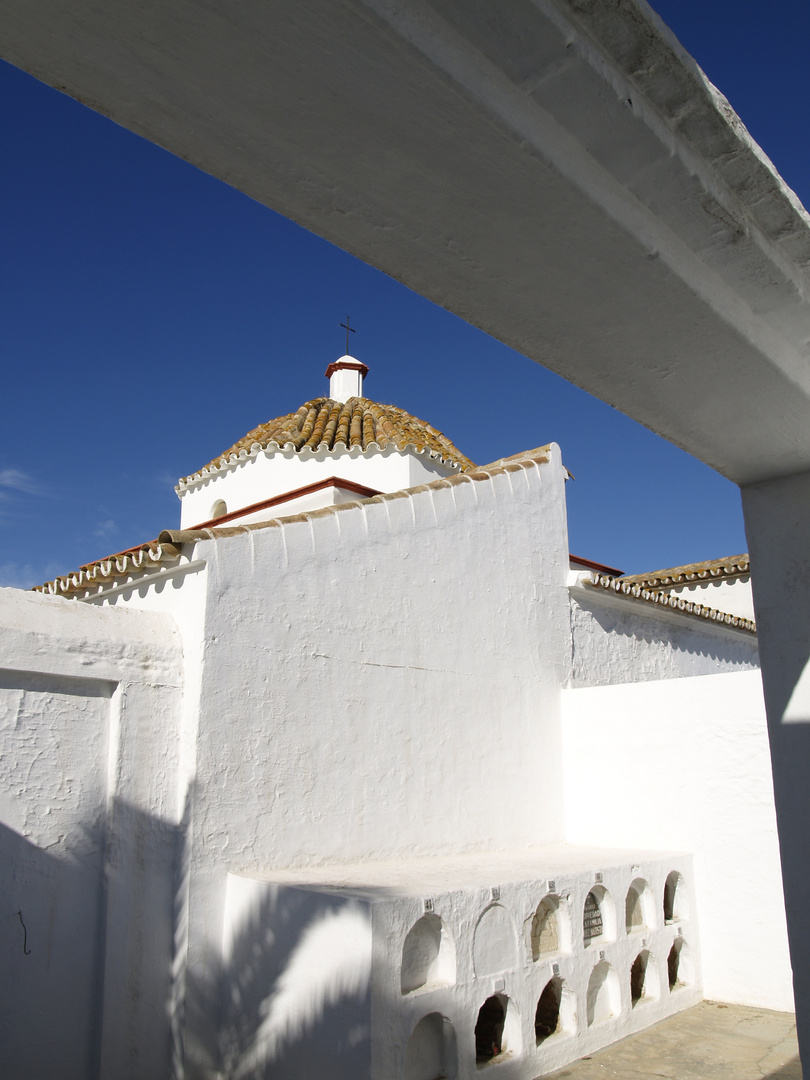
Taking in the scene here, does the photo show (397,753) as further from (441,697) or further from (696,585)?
(696,585)

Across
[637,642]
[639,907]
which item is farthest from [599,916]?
[637,642]

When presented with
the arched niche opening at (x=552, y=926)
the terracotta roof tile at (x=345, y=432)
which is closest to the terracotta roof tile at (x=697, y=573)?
the terracotta roof tile at (x=345, y=432)

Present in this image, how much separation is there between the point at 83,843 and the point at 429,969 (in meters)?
1.99

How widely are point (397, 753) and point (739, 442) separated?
397 cm

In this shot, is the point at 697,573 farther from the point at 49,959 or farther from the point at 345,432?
the point at 49,959

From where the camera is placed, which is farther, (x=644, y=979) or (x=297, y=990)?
(x=644, y=979)

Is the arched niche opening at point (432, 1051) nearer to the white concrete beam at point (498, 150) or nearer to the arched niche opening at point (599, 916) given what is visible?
the arched niche opening at point (599, 916)

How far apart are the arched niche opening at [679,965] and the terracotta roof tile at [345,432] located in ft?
18.0

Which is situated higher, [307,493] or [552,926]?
[307,493]

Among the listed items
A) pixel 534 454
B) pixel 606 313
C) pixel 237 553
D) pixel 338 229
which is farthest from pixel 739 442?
pixel 534 454

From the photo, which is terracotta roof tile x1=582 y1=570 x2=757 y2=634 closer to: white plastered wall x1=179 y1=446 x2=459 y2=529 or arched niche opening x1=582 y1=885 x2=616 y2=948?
white plastered wall x1=179 y1=446 x2=459 y2=529

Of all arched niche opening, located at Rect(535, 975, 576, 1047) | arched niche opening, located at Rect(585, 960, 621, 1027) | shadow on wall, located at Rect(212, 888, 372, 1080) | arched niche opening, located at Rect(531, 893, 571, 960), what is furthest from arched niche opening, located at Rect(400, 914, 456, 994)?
arched niche opening, located at Rect(585, 960, 621, 1027)

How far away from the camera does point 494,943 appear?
4656 mm

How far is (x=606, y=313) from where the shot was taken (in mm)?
1713
